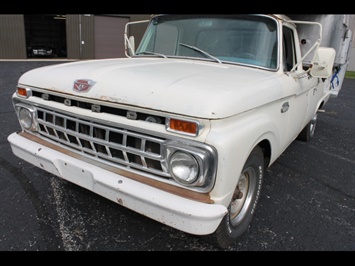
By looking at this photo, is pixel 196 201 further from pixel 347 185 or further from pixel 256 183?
pixel 347 185

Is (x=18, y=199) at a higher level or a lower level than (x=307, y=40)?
lower

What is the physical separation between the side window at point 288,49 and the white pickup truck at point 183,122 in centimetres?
4

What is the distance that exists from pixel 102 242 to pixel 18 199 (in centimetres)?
114

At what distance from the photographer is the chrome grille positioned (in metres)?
2.05

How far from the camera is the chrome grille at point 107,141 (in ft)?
6.72

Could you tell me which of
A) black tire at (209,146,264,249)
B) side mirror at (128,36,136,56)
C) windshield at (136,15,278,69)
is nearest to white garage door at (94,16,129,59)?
side mirror at (128,36,136,56)

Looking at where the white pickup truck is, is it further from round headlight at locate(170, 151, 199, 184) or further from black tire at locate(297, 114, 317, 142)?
black tire at locate(297, 114, 317, 142)

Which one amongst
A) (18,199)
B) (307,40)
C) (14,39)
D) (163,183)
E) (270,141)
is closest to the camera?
(163,183)

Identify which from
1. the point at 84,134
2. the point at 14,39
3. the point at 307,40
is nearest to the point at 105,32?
the point at 14,39

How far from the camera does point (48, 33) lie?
79.8ft

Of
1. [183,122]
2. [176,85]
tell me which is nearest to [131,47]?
[176,85]

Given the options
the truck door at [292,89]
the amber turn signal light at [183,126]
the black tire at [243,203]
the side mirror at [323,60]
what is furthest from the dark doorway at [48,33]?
the amber turn signal light at [183,126]

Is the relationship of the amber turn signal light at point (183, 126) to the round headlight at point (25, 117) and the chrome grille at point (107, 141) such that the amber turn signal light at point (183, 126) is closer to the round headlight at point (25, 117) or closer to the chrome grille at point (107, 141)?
the chrome grille at point (107, 141)

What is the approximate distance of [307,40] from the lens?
13.3 ft
